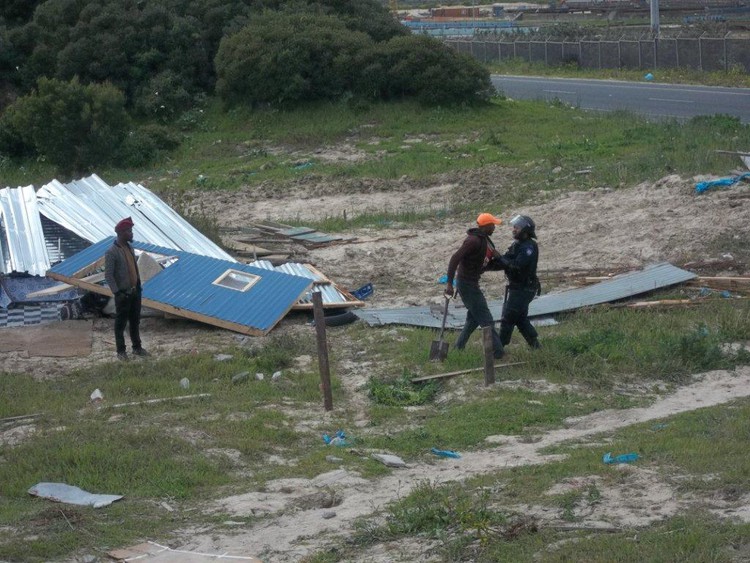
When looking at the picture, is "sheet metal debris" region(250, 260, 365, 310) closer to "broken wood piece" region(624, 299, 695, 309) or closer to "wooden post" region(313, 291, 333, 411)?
"wooden post" region(313, 291, 333, 411)

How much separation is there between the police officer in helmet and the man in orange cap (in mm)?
170

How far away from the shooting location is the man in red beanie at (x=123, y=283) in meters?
12.6

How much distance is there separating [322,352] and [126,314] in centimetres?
328

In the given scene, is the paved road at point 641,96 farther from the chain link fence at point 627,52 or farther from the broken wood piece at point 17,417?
the broken wood piece at point 17,417

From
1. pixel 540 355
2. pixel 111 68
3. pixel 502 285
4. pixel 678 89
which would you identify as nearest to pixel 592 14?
pixel 678 89

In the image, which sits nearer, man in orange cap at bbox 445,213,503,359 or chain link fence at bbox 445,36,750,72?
man in orange cap at bbox 445,213,503,359

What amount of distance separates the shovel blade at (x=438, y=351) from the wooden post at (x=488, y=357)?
90 cm

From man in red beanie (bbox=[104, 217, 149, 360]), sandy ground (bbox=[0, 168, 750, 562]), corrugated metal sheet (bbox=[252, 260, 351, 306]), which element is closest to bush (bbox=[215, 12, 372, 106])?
sandy ground (bbox=[0, 168, 750, 562])

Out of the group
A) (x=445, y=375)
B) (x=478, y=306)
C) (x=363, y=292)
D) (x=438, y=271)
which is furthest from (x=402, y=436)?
(x=438, y=271)

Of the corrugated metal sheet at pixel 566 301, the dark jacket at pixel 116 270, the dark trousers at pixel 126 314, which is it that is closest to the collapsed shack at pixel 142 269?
the corrugated metal sheet at pixel 566 301

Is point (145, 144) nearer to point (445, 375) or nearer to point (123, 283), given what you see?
point (123, 283)

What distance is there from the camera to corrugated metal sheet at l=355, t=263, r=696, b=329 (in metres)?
14.0

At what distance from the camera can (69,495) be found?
838 cm

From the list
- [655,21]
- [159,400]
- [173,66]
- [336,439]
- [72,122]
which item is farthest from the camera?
[655,21]
